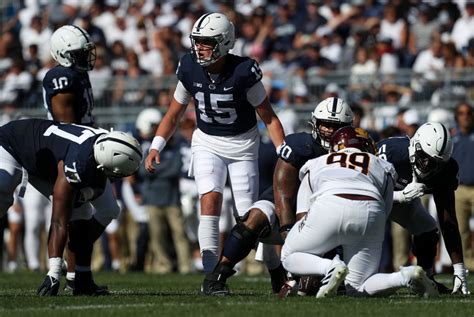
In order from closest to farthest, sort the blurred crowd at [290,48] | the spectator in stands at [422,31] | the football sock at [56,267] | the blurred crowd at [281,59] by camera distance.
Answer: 1. the football sock at [56,267]
2. the blurred crowd at [281,59]
3. the blurred crowd at [290,48]
4. the spectator in stands at [422,31]

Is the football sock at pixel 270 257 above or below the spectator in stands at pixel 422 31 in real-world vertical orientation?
below

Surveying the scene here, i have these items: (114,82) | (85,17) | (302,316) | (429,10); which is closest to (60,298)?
(302,316)

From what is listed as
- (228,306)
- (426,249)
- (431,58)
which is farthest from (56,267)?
(431,58)

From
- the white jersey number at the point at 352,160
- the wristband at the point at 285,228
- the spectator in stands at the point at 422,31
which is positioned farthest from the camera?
the spectator in stands at the point at 422,31

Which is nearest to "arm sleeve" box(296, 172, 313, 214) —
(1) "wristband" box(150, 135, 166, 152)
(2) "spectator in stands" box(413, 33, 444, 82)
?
(1) "wristband" box(150, 135, 166, 152)

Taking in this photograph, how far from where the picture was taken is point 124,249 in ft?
54.4

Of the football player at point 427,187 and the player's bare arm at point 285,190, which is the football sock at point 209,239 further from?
the football player at point 427,187

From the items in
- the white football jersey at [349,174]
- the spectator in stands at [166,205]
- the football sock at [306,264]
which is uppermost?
the white football jersey at [349,174]

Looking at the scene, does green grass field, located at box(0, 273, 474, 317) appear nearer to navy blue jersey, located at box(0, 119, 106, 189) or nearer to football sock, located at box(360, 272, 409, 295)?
football sock, located at box(360, 272, 409, 295)

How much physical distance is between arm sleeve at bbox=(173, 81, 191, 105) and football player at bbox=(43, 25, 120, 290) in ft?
2.30

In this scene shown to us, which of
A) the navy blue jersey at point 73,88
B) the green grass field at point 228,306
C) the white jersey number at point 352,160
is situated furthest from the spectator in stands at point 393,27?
the white jersey number at point 352,160

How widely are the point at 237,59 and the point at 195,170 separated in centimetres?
94

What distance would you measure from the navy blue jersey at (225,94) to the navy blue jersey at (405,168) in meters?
1.09

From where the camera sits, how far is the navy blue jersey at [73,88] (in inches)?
360
